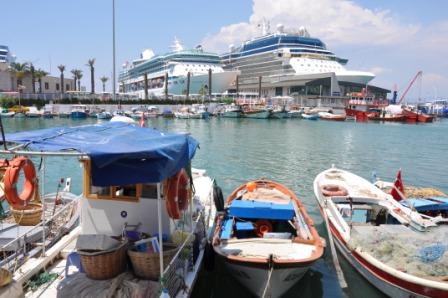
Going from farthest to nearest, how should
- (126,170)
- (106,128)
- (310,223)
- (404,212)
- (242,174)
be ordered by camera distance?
(242,174), (404,212), (310,223), (106,128), (126,170)

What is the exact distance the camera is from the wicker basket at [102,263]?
5.54 m

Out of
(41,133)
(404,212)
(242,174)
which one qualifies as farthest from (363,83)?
(41,133)

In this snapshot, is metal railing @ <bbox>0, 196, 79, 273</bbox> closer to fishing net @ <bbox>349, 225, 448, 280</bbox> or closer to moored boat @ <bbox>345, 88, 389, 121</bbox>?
fishing net @ <bbox>349, 225, 448, 280</bbox>

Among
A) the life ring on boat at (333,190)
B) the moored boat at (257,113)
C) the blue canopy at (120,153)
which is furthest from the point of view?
the moored boat at (257,113)

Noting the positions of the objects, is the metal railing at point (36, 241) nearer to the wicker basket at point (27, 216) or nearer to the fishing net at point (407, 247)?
the wicker basket at point (27, 216)

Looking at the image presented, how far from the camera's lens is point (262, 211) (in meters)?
8.86

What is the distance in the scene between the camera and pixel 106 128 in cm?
717

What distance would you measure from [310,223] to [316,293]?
1.59 meters

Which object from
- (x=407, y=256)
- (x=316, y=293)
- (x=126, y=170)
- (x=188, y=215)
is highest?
(x=126, y=170)

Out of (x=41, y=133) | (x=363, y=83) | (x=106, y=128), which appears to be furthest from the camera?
(x=363, y=83)

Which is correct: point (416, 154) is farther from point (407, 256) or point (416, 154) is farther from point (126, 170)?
point (126, 170)

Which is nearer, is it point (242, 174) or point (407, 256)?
point (407, 256)

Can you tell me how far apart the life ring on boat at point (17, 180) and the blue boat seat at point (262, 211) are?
446cm

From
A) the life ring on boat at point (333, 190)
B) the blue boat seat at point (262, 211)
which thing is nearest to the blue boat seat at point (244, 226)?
the blue boat seat at point (262, 211)
